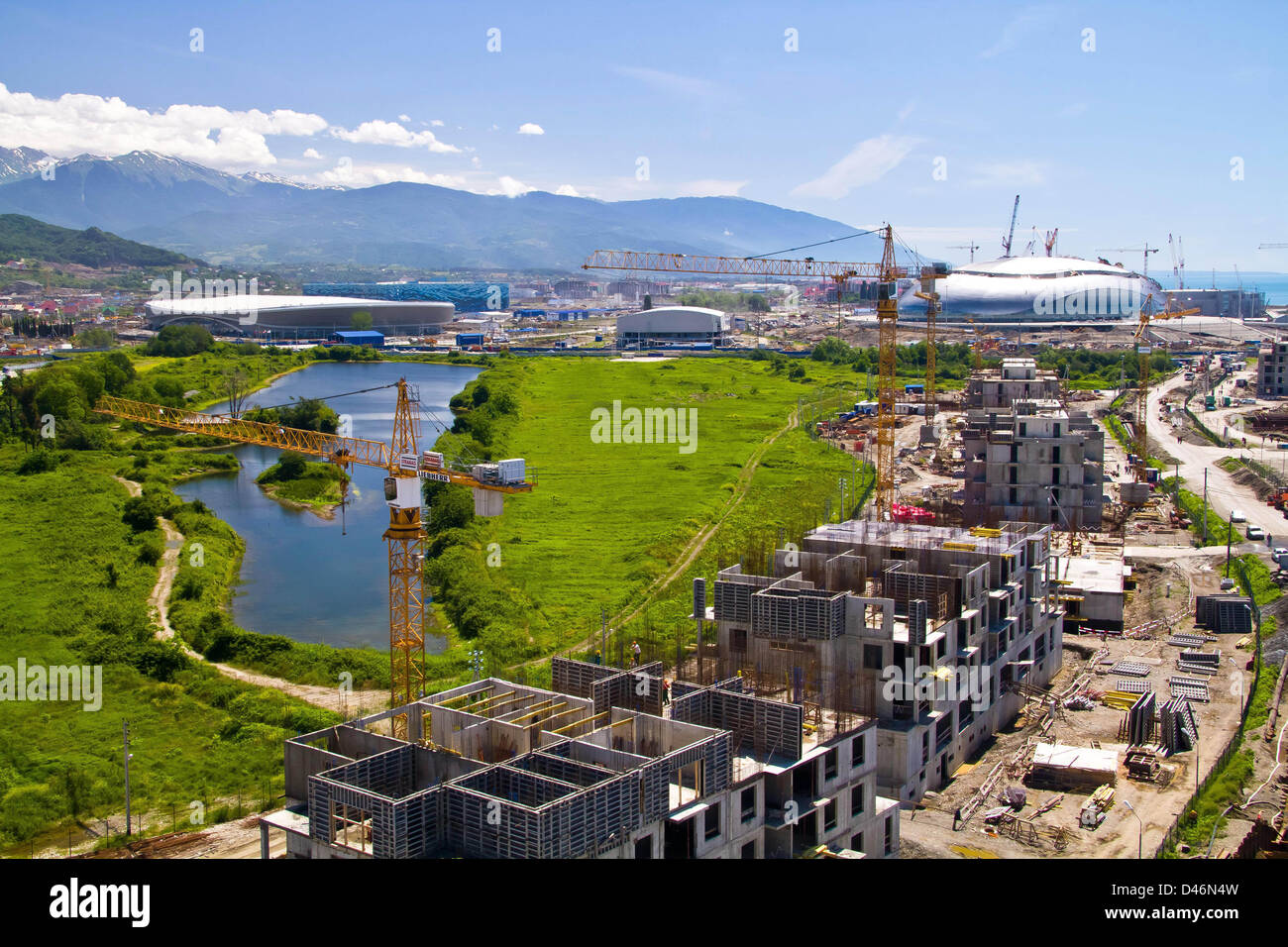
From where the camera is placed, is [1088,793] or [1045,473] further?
[1045,473]

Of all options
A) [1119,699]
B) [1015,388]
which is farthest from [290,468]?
[1119,699]

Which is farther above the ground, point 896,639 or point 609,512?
point 896,639

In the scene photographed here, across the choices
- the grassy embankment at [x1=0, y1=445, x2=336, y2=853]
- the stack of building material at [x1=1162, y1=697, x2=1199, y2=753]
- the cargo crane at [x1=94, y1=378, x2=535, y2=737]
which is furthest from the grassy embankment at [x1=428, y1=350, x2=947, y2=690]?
the stack of building material at [x1=1162, y1=697, x2=1199, y2=753]

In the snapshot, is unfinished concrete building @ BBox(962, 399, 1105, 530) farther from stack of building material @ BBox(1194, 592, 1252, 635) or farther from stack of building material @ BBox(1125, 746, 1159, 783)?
stack of building material @ BBox(1125, 746, 1159, 783)

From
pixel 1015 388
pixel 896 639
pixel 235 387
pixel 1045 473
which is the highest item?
pixel 1015 388

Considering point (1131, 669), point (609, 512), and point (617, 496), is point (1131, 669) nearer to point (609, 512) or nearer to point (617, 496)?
point (609, 512)
